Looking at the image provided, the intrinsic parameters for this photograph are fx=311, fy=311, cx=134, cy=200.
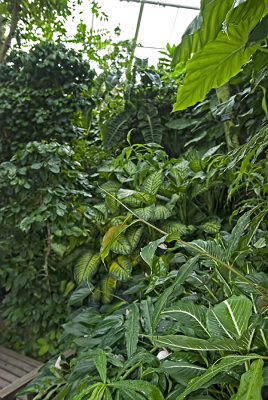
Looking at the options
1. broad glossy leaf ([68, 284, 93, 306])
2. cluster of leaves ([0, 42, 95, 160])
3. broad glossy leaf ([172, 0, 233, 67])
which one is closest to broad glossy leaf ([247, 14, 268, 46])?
broad glossy leaf ([172, 0, 233, 67])

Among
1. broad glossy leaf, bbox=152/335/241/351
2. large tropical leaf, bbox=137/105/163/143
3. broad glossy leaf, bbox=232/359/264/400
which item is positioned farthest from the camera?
large tropical leaf, bbox=137/105/163/143

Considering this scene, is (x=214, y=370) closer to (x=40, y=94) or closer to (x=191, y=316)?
(x=191, y=316)

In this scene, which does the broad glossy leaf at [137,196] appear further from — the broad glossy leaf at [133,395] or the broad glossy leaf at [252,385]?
the broad glossy leaf at [252,385]

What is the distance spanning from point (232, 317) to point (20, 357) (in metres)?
1.88

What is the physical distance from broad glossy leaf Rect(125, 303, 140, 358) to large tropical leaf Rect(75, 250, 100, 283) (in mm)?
547

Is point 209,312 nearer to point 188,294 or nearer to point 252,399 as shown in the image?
point 252,399

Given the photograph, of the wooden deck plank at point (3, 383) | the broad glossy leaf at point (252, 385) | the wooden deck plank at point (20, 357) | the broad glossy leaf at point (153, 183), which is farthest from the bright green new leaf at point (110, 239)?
the wooden deck plank at point (20, 357)

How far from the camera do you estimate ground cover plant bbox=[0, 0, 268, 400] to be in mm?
688

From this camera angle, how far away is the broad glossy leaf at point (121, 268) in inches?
62.1

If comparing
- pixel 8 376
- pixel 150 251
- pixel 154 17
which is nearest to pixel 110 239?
pixel 150 251

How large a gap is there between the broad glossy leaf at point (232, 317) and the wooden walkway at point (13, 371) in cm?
142

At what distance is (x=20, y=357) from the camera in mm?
2059

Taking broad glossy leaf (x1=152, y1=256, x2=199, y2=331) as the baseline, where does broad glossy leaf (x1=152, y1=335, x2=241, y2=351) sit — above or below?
below

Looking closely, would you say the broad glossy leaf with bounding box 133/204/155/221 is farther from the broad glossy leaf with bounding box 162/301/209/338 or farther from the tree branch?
the tree branch
